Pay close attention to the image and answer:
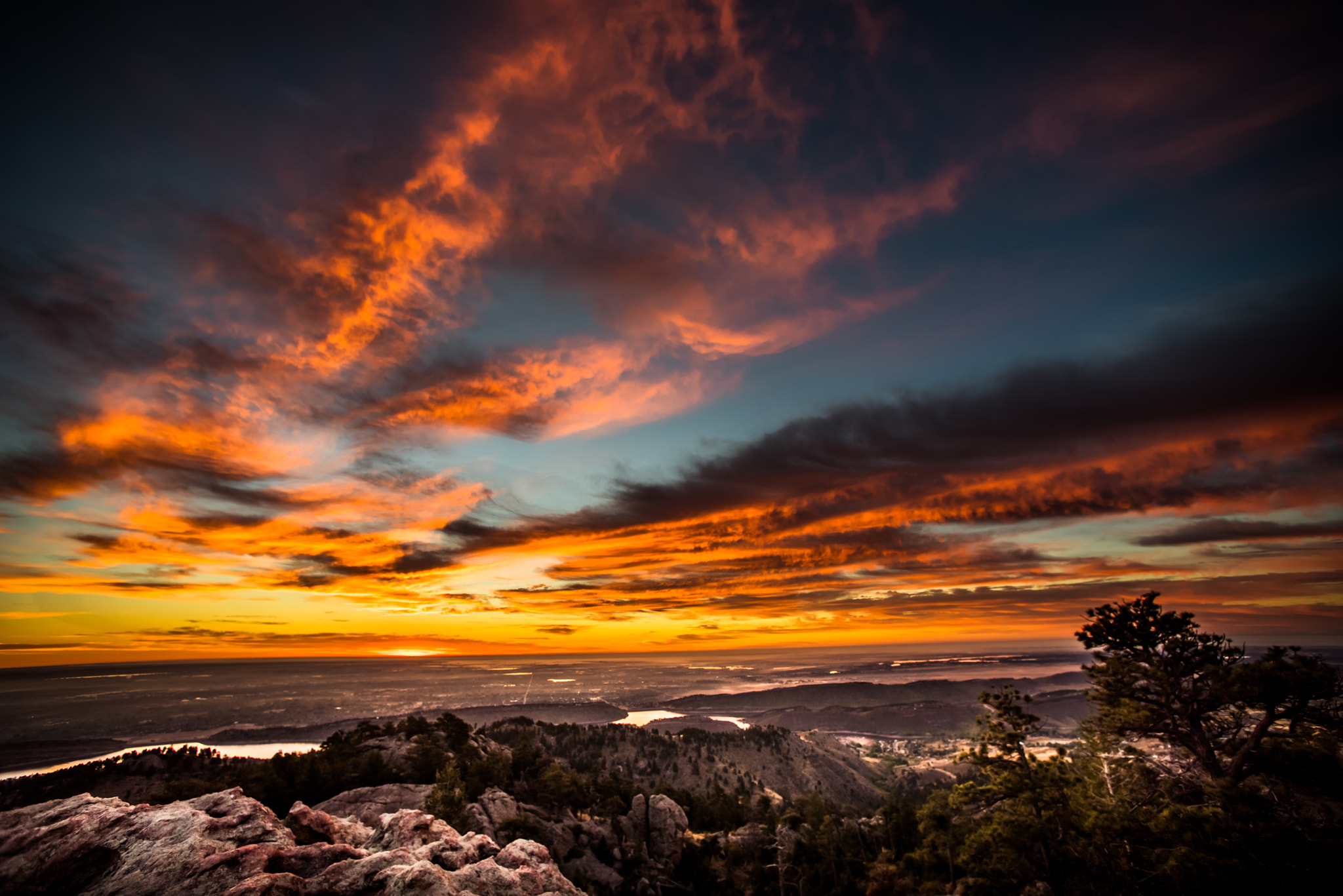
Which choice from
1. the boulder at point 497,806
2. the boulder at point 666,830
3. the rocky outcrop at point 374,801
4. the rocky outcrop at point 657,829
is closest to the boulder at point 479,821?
the boulder at point 497,806

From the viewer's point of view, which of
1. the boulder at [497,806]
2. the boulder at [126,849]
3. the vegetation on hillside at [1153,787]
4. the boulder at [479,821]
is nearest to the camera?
the boulder at [126,849]

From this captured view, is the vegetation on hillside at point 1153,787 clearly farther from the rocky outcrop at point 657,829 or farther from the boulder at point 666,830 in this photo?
the boulder at point 666,830

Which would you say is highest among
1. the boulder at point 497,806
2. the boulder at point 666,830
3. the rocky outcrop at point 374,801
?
the rocky outcrop at point 374,801

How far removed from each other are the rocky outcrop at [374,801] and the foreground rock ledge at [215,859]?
4295cm

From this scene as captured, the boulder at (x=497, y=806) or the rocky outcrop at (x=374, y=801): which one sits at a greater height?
the rocky outcrop at (x=374, y=801)

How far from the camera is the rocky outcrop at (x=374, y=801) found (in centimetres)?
5462

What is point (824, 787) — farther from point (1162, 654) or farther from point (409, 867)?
point (409, 867)

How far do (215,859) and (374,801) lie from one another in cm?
5545

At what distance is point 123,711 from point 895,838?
29612 centimetres

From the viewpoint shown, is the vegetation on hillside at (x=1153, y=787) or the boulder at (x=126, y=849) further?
the vegetation on hillside at (x=1153, y=787)

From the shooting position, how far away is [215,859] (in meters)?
16.2

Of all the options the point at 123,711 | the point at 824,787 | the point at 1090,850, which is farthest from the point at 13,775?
the point at 824,787

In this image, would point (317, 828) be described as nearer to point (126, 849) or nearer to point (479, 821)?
point (126, 849)

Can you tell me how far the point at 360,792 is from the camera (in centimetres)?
5938
